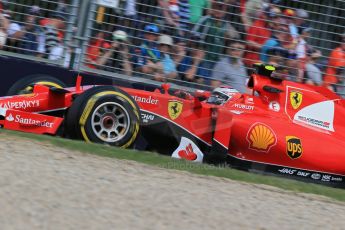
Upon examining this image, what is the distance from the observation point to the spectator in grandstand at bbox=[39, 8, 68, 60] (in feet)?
29.0

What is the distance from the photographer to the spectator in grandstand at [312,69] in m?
9.31

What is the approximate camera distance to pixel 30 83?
7867 mm

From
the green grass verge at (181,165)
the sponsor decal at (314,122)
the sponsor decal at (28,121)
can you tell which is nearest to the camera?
the green grass verge at (181,165)

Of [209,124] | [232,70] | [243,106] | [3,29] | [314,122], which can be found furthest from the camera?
[232,70]

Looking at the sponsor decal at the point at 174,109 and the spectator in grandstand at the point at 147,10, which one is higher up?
the spectator in grandstand at the point at 147,10

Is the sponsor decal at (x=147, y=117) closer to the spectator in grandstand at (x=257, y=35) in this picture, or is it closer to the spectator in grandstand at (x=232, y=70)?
the spectator in grandstand at (x=232, y=70)

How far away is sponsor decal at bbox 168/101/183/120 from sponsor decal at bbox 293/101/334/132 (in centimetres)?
146

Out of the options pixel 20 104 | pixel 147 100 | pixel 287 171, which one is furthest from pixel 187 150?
pixel 20 104

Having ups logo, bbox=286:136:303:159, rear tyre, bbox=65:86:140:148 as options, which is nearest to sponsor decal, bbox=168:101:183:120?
rear tyre, bbox=65:86:140:148

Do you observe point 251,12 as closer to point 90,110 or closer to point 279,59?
point 279,59

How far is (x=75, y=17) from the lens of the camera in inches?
349

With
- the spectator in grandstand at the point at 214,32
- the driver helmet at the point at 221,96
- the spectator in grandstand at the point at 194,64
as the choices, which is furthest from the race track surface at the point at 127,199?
the spectator in grandstand at the point at 214,32

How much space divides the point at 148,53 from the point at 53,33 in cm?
140

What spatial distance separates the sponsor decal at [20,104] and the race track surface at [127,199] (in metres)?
1.08
